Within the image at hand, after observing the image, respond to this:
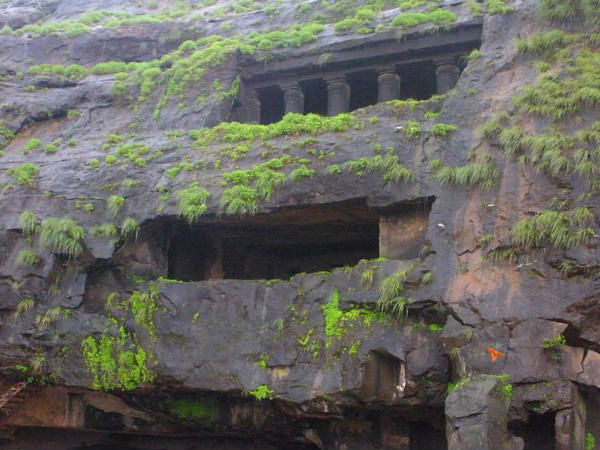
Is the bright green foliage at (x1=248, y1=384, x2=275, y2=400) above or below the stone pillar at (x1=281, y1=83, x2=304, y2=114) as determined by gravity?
below

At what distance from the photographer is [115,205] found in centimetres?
1425

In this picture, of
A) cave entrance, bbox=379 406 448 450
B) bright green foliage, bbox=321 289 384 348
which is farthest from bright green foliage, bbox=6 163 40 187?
cave entrance, bbox=379 406 448 450

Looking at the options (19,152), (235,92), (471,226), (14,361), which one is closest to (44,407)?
(14,361)

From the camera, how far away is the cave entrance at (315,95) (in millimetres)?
17547

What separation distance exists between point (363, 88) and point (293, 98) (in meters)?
1.75

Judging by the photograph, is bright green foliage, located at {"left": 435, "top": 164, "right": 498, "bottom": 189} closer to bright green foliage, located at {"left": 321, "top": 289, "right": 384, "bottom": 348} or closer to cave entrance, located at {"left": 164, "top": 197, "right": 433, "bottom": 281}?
cave entrance, located at {"left": 164, "top": 197, "right": 433, "bottom": 281}

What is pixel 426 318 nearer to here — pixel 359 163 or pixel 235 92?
pixel 359 163

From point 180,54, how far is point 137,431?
8859 millimetres

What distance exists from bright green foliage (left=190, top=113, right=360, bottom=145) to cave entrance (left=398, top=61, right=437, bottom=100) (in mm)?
3255

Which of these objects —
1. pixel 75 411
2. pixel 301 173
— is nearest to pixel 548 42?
pixel 301 173

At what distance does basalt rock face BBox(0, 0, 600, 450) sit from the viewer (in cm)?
1089

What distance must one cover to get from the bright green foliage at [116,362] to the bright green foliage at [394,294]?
4.31 metres

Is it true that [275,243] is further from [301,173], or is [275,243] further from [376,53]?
[376,53]

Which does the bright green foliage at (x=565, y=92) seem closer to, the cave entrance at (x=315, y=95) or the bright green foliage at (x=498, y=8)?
the bright green foliage at (x=498, y=8)
